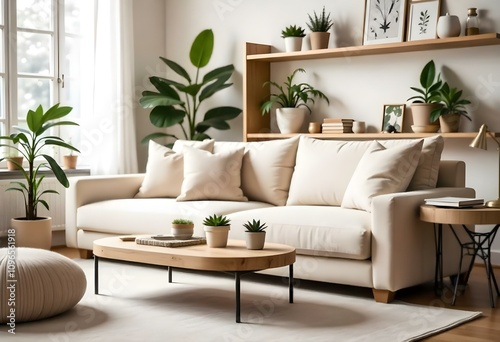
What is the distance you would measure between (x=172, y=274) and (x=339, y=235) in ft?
4.19

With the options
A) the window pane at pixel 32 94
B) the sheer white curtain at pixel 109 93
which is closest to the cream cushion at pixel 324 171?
the sheer white curtain at pixel 109 93

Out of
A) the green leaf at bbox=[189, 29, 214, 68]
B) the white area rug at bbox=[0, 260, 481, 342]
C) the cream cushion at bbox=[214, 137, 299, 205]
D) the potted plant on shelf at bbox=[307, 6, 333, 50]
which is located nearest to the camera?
the white area rug at bbox=[0, 260, 481, 342]

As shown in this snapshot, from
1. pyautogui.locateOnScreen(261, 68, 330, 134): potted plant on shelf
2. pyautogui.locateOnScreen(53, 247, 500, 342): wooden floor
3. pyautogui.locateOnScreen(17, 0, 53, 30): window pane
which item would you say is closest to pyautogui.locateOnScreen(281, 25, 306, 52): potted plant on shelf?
pyautogui.locateOnScreen(261, 68, 330, 134): potted plant on shelf

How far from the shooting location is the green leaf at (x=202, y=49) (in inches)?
255

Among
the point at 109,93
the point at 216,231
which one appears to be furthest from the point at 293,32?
the point at 216,231

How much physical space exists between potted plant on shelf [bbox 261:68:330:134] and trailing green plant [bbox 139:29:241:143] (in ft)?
1.58

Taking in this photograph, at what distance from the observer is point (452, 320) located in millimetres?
3455

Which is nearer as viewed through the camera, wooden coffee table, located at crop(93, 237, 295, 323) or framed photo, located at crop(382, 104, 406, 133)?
wooden coffee table, located at crop(93, 237, 295, 323)

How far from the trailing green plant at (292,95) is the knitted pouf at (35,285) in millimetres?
2900

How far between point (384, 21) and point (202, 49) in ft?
5.62

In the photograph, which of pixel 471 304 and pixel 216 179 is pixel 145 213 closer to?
pixel 216 179

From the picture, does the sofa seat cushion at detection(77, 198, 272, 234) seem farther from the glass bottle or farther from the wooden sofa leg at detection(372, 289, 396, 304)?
the glass bottle

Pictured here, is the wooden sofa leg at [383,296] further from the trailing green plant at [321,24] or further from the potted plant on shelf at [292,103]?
the trailing green plant at [321,24]

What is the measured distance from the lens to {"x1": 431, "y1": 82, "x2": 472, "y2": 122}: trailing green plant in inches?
201
